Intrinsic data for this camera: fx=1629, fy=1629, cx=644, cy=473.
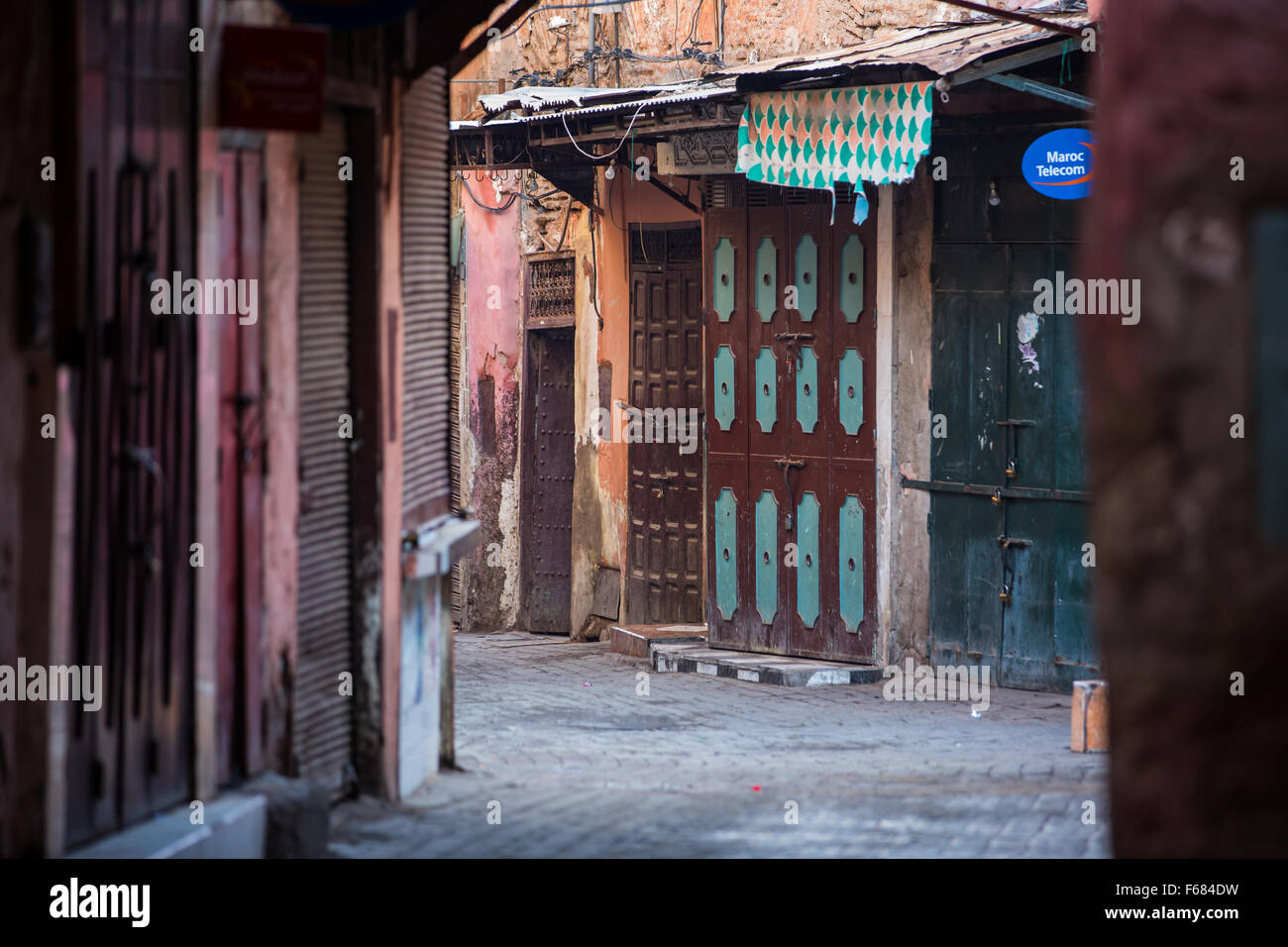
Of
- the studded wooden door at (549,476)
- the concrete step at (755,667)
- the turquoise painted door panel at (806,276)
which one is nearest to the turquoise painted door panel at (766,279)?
the turquoise painted door panel at (806,276)

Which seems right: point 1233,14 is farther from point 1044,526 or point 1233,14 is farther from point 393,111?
point 1044,526

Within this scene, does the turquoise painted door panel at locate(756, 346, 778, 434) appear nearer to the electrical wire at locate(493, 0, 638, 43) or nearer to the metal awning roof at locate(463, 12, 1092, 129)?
the metal awning roof at locate(463, 12, 1092, 129)

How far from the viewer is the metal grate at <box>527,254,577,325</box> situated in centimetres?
1484

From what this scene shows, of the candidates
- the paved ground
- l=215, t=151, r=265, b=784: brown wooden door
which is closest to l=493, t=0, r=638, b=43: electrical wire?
the paved ground

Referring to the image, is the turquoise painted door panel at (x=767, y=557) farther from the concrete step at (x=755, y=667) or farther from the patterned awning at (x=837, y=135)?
the patterned awning at (x=837, y=135)

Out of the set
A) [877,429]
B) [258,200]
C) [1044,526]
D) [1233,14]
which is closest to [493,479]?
[877,429]

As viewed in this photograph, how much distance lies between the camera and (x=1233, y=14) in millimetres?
2840

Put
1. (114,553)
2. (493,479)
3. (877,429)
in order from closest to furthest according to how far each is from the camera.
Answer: (114,553) → (877,429) → (493,479)

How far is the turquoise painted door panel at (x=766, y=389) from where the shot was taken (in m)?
12.1

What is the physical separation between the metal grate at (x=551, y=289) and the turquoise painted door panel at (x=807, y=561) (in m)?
3.75

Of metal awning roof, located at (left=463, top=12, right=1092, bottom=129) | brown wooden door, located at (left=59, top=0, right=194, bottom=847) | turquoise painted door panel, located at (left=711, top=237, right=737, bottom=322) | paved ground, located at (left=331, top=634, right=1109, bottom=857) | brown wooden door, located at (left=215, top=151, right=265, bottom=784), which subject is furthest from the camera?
turquoise painted door panel, located at (left=711, top=237, right=737, bottom=322)

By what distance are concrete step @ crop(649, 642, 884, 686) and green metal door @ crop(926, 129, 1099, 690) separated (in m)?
0.63

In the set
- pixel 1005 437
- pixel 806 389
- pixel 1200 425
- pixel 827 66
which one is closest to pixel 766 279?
pixel 806 389

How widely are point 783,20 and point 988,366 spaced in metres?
3.63
